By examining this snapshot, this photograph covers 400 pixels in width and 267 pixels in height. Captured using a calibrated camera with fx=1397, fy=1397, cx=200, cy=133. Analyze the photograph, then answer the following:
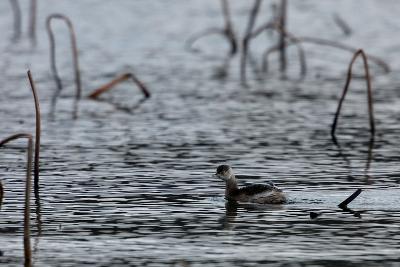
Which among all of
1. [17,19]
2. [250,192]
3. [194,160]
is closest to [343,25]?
[17,19]

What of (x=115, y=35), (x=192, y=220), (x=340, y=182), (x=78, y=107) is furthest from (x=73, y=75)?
(x=192, y=220)

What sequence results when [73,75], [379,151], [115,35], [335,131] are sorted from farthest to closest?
1. [115,35]
2. [73,75]
3. [335,131]
4. [379,151]

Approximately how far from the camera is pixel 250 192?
1403 centimetres

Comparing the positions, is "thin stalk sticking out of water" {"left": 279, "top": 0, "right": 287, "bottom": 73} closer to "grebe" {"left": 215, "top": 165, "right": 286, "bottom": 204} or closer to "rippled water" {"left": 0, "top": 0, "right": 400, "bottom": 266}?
"rippled water" {"left": 0, "top": 0, "right": 400, "bottom": 266}

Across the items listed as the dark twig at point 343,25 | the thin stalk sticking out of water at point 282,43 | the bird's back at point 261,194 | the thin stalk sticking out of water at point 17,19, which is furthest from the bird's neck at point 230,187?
the dark twig at point 343,25

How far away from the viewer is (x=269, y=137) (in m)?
18.3

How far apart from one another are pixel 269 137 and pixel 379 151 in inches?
65.7

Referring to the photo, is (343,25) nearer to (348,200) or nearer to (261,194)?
(261,194)

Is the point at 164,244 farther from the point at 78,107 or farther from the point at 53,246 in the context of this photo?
the point at 78,107

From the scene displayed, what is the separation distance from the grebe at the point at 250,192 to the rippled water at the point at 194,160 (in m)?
0.11

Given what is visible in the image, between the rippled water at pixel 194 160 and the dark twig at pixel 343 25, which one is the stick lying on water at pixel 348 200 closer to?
the rippled water at pixel 194 160

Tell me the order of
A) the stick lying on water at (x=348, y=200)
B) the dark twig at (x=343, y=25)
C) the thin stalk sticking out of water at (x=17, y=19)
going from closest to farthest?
the stick lying on water at (x=348, y=200) → the thin stalk sticking out of water at (x=17, y=19) → the dark twig at (x=343, y=25)

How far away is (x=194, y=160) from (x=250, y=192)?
250cm

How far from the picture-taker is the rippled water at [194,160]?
39.1 ft
